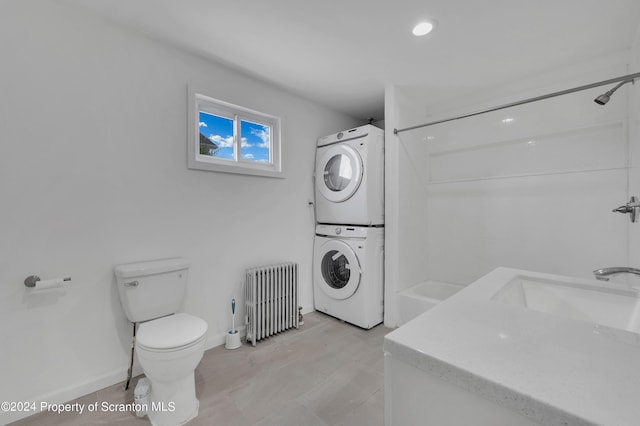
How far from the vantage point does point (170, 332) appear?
1444 mm

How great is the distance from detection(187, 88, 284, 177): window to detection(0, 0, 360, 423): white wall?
8cm

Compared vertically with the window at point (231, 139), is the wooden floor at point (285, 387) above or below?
below

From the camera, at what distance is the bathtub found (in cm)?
236

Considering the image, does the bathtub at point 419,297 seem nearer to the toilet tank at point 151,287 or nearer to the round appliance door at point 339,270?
the round appliance door at point 339,270

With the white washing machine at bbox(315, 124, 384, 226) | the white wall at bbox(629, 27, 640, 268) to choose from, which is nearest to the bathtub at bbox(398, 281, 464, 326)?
the white washing machine at bbox(315, 124, 384, 226)

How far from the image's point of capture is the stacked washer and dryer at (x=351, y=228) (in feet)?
7.96

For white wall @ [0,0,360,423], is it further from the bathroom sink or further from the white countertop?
the bathroom sink

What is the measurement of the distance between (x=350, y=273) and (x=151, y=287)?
1.57 metres

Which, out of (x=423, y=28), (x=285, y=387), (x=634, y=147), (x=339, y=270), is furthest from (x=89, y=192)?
(x=634, y=147)

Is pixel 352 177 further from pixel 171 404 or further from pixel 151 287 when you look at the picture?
pixel 171 404

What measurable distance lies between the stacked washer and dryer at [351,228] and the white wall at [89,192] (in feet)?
3.09

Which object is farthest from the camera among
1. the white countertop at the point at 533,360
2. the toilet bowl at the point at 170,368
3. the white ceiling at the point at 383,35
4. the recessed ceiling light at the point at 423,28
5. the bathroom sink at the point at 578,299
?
the recessed ceiling light at the point at 423,28

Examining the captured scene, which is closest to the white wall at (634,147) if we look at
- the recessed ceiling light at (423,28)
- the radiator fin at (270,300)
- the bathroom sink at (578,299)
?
the bathroom sink at (578,299)

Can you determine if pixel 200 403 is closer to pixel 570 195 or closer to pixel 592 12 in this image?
pixel 570 195
